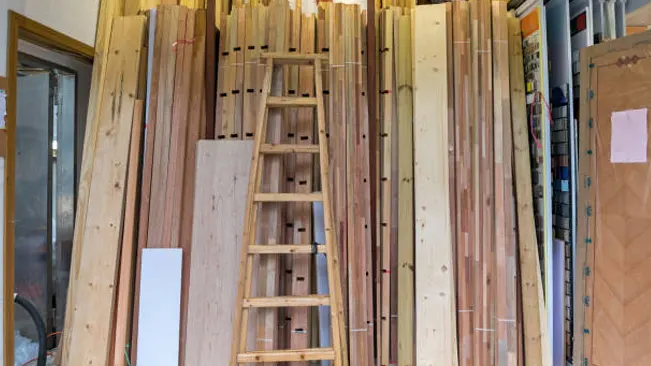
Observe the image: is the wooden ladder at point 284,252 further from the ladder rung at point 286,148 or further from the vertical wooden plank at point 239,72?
the vertical wooden plank at point 239,72

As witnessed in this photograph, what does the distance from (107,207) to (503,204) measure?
225 centimetres

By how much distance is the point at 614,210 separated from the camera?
171 centimetres

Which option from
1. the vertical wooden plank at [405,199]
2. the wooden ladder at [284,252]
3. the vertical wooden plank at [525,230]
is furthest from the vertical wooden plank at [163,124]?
the vertical wooden plank at [525,230]

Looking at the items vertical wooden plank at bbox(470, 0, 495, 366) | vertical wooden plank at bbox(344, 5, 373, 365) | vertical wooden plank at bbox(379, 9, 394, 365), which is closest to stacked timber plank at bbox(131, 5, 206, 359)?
vertical wooden plank at bbox(344, 5, 373, 365)

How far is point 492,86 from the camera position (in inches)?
90.0

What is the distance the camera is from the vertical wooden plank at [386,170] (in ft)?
7.16

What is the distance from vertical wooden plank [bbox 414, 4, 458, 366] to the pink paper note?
0.77 meters

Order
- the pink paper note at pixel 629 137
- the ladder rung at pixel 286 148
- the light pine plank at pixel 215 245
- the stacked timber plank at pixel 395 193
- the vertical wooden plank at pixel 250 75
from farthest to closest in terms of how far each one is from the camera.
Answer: the vertical wooden plank at pixel 250 75 → the stacked timber plank at pixel 395 193 → the light pine plank at pixel 215 245 → the ladder rung at pixel 286 148 → the pink paper note at pixel 629 137

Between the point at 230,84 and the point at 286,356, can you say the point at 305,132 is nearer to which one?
the point at 230,84

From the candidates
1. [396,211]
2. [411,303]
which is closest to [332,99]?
[396,211]

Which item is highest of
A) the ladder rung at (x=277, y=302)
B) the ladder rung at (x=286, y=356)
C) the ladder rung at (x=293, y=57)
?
the ladder rung at (x=293, y=57)

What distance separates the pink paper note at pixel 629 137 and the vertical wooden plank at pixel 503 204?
57cm

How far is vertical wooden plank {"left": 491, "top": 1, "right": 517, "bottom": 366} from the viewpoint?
7.04 feet

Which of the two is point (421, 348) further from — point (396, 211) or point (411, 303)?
point (396, 211)
